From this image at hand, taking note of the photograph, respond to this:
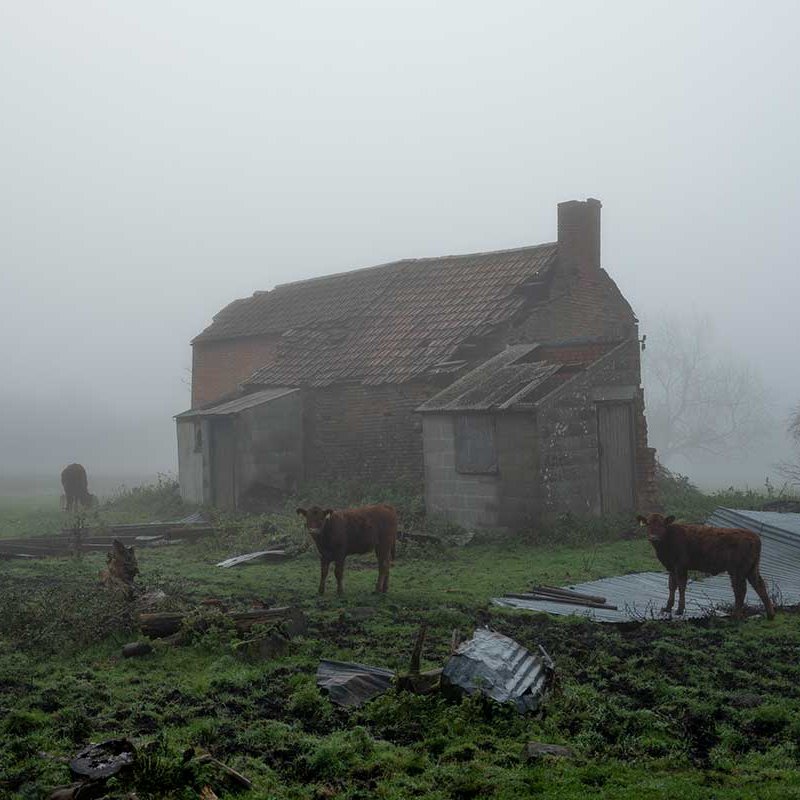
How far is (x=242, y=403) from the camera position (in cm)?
2833

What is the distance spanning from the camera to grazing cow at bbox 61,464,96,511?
3312cm

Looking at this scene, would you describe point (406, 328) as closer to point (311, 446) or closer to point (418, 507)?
point (311, 446)

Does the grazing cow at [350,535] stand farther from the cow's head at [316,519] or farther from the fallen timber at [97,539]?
the fallen timber at [97,539]

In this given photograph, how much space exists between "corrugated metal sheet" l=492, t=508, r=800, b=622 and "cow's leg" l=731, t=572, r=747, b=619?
0.92 feet

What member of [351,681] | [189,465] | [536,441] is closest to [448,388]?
[536,441]

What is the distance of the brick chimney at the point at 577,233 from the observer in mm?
27734

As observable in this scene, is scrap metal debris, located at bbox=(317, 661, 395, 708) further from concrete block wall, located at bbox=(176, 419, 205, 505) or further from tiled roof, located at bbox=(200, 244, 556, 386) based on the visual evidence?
concrete block wall, located at bbox=(176, 419, 205, 505)

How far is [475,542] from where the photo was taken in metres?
20.1

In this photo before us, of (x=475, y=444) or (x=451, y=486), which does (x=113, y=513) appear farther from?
(x=475, y=444)

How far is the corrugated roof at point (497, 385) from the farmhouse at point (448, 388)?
0.19 ft

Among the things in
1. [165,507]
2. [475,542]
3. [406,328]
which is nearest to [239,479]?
[165,507]

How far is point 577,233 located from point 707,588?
15.5 metres

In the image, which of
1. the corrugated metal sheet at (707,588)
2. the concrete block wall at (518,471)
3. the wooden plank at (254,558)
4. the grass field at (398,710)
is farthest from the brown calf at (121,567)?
the concrete block wall at (518,471)

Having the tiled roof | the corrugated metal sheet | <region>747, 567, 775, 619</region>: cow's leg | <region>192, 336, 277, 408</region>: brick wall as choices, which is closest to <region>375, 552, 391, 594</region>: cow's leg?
the corrugated metal sheet
